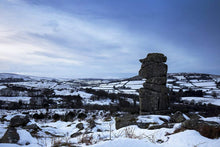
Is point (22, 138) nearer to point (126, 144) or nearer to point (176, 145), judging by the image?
point (126, 144)

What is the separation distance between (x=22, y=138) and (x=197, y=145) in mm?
5952

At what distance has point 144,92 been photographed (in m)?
14.9

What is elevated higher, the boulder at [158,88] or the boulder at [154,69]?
the boulder at [154,69]

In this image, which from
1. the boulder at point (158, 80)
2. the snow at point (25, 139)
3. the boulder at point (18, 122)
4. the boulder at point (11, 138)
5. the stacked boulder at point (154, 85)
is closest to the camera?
the boulder at point (11, 138)

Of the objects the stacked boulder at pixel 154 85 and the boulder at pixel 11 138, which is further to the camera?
the stacked boulder at pixel 154 85

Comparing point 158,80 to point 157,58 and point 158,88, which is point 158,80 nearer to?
point 158,88

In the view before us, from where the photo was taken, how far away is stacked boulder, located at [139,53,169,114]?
14.4 meters

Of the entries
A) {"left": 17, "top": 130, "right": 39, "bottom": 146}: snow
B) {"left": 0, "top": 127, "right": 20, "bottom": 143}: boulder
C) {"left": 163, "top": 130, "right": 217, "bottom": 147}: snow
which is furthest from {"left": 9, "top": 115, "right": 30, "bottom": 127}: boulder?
{"left": 163, "top": 130, "right": 217, "bottom": 147}: snow

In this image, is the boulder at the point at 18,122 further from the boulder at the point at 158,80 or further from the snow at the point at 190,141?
the boulder at the point at 158,80

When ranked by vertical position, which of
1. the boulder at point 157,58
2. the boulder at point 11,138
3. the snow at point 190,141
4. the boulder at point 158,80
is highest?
the boulder at point 157,58

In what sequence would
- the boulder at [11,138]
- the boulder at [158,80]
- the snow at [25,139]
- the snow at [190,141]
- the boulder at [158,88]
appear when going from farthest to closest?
the boulder at [158,80]
the boulder at [158,88]
the snow at [25,139]
the boulder at [11,138]
the snow at [190,141]

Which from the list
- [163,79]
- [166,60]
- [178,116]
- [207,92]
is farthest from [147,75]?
[207,92]

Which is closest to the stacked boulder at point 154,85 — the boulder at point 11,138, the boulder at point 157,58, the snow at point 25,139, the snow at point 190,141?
the boulder at point 157,58

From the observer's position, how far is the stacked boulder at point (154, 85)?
14.4 m
